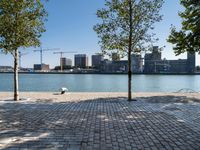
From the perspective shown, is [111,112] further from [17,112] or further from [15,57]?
[15,57]

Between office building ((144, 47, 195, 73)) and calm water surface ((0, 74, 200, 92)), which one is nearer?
calm water surface ((0, 74, 200, 92))

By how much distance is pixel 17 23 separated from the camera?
14734 mm

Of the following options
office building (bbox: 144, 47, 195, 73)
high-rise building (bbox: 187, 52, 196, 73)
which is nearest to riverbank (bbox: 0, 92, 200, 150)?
office building (bbox: 144, 47, 195, 73)

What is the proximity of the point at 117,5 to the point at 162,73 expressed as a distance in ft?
463

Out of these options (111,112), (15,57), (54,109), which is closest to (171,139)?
(111,112)

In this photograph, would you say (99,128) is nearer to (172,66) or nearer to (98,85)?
(98,85)

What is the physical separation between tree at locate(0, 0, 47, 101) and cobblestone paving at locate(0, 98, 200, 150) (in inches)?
186

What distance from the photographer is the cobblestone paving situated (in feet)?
22.0

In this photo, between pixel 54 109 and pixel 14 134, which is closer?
pixel 14 134

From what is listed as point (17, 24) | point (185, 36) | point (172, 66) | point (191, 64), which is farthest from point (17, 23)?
point (172, 66)

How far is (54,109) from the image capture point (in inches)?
483

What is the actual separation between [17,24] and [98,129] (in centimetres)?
956

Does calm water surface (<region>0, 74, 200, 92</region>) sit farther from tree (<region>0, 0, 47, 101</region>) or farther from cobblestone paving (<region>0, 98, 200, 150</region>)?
cobblestone paving (<region>0, 98, 200, 150</region>)

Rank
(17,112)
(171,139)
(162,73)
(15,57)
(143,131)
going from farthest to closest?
1. (162,73)
2. (15,57)
3. (17,112)
4. (143,131)
5. (171,139)
